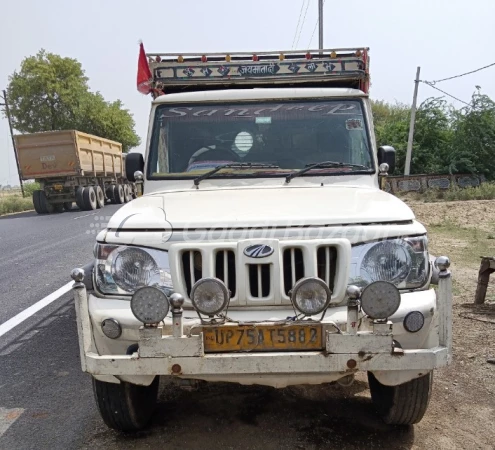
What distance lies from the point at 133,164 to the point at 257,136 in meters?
1.06

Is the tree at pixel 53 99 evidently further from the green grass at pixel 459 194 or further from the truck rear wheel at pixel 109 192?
the green grass at pixel 459 194

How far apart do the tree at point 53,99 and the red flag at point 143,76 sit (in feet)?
127

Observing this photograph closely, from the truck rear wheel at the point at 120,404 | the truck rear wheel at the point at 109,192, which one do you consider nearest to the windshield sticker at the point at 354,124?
the truck rear wheel at the point at 120,404

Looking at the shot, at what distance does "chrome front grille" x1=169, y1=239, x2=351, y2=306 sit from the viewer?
8.84 ft

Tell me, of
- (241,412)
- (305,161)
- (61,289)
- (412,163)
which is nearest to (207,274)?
(241,412)

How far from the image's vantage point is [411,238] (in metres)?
2.79

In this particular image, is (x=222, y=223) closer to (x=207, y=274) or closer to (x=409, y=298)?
(x=207, y=274)

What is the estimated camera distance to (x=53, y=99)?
41312mm

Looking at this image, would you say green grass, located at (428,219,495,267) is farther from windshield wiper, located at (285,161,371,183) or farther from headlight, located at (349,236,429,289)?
headlight, located at (349,236,429,289)

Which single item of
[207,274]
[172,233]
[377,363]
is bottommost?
[377,363]

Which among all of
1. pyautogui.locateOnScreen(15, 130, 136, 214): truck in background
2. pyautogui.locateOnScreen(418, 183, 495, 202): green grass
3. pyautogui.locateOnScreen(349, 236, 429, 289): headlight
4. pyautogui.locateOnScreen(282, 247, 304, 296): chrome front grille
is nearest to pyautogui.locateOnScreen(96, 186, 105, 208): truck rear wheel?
pyautogui.locateOnScreen(15, 130, 136, 214): truck in background

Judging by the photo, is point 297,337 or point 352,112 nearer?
point 297,337

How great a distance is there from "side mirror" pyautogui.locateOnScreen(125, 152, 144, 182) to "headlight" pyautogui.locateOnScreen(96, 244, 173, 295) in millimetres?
1633

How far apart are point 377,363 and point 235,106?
2.49 metres
